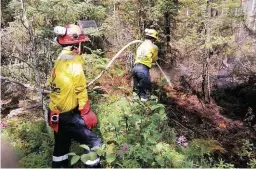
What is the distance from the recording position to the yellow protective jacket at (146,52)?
795cm

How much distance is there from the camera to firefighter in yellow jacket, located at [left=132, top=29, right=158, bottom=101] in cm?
800

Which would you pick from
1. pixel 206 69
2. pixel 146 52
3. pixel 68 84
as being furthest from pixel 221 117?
pixel 68 84

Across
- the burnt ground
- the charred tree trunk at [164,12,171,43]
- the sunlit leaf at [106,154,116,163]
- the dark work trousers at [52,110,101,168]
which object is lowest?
the burnt ground

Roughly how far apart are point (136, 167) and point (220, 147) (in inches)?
135

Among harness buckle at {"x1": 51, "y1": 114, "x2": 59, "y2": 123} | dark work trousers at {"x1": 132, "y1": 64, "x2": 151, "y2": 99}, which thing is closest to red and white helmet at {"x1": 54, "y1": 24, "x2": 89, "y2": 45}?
harness buckle at {"x1": 51, "y1": 114, "x2": 59, "y2": 123}

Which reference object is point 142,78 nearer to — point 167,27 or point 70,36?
point 70,36

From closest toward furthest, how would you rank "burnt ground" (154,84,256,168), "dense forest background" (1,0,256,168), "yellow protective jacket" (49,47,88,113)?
1. "yellow protective jacket" (49,47,88,113)
2. "dense forest background" (1,0,256,168)
3. "burnt ground" (154,84,256,168)

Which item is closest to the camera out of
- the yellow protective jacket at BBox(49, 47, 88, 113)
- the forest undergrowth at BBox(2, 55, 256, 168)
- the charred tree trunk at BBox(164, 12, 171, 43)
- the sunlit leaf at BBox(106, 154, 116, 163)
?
the sunlit leaf at BBox(106, 154, 116, 163)

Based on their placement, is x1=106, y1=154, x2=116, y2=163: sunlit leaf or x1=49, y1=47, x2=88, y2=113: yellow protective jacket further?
x1=49, y1=47, x2=88, y2=113: yellow protective jacket

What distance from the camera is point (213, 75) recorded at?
40.5 ft

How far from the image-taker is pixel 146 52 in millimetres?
8016

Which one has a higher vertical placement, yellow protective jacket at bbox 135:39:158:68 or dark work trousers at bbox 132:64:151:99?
yellow protective jacket at bbox 135:39:158:68

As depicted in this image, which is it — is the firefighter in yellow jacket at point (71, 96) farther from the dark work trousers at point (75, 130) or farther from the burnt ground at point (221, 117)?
the burnt ground at point (221, 117)

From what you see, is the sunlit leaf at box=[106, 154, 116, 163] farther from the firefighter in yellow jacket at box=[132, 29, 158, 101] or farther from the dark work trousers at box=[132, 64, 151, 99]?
the dark work trousers at box=[132, 64, 151, 99]
